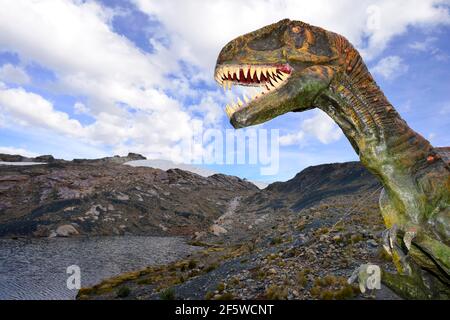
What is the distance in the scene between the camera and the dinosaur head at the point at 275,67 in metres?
3.58

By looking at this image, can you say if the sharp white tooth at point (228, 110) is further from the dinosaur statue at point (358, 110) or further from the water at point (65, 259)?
the water at point (65, 259)

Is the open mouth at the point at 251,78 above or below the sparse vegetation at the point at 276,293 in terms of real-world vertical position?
above

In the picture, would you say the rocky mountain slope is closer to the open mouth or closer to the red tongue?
the open mouth

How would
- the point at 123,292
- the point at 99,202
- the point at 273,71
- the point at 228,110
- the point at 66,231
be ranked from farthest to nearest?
the point at 99,202 < the point at 66,231 < the point at 123,292 < the point at 273,71 < the point at 228,110

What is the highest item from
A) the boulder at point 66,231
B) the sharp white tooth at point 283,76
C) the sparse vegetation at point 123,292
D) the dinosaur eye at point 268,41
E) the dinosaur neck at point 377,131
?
the dinosaur eye at point 268,41

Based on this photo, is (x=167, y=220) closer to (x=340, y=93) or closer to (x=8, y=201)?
(x=8, y=201)

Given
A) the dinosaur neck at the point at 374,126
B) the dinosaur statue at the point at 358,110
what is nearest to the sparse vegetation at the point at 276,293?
the dinosaur statue at the point at 358,110

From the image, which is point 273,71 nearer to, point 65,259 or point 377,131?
point 377,131

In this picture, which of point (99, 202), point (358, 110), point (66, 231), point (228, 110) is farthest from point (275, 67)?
point (99, 202)

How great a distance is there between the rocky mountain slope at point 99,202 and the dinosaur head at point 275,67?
3940cm

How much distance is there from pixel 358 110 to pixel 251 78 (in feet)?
4.22

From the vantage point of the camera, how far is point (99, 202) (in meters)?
47.4
